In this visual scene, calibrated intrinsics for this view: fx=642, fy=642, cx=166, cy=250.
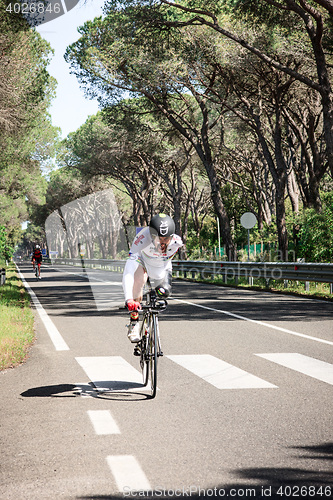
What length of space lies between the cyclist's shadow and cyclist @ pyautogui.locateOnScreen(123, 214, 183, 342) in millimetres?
547

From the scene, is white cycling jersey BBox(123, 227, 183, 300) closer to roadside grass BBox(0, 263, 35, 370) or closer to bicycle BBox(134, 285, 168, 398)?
bicycle BBox(134, 285, 168, 398)

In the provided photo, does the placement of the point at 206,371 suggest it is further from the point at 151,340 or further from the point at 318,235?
the point at 318,235

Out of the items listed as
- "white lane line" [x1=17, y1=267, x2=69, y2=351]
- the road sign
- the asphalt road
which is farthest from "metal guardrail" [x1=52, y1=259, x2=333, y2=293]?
"white lane line" [x1=17, y1=267, x2=69, y2=351]

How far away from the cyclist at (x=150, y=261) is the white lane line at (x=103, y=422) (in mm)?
1030

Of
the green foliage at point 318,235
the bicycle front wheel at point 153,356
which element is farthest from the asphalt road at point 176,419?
the green foliage at point 318,235

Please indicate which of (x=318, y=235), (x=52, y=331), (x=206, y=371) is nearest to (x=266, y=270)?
(x=318, y=235)

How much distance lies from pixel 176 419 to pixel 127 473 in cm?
140

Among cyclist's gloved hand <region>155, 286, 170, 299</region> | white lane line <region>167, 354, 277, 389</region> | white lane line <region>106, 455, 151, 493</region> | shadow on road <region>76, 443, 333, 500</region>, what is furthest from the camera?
white lane line <region>167, 354, 277, 389</region>

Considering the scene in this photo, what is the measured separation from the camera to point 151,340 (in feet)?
21.4

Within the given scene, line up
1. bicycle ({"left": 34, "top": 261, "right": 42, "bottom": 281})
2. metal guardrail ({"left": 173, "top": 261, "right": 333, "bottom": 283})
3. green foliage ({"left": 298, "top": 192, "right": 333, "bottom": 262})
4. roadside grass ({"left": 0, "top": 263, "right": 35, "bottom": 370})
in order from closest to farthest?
roadside grass ({"left": 0, "top": 263, "right": 35, "bottom": 370})
metal guardrail ({"left": 173, "top": 261, "right": 333, "bottom": 283})
green foliage ({"left": 298, "top": 192, "right": 333, "bottom": 262})
bicycle ({"left": 34, "top": 261, "right": 42, "bottom": 281})

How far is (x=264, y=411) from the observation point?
5.66 meters

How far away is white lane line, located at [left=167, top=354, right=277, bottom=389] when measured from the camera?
268 inches

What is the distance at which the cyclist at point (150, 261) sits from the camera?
243 inches

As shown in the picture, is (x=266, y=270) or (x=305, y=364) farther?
(x=266, y=270)
